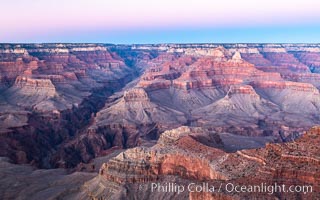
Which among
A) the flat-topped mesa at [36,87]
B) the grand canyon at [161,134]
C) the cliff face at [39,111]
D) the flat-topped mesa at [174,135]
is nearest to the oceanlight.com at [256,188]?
the grand canyon at [161,134]

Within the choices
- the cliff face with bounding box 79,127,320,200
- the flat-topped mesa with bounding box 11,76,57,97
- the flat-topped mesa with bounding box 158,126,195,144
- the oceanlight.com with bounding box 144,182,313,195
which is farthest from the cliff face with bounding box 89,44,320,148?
the oceanlight.com with bounding box 144,182,313,195

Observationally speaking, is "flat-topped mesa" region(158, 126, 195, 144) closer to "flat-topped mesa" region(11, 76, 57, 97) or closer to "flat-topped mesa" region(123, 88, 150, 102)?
"flat-topped mesa" region(123, 88, 150, 102)

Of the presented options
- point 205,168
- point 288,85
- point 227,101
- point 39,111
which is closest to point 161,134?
point 205,168

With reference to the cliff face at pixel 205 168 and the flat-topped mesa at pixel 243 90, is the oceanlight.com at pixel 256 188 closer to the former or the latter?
the cliff face at pixel 205 168

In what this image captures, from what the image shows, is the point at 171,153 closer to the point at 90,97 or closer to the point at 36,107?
the point at 36,107

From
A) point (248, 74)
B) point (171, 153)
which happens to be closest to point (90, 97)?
point (248, 74)

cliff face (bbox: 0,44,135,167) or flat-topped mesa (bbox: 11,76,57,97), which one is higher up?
flat-topped mesa (bbox: 11,76,57,97)
